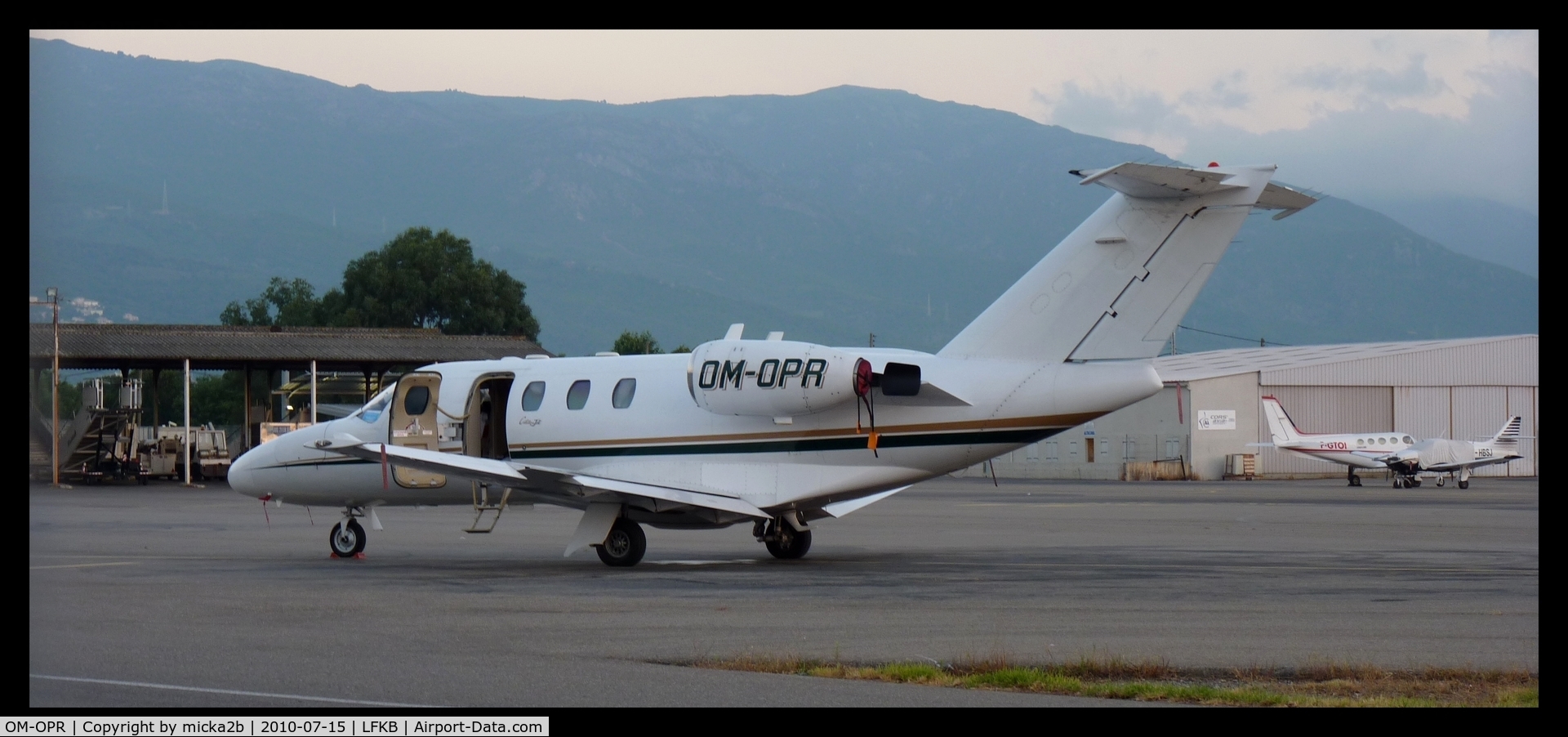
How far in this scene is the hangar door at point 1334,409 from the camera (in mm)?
70875

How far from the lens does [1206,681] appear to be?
1009 centimetres

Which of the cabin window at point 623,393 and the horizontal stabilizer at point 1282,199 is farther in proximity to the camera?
the cabin window at point 623,393

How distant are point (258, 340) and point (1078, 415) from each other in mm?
49543

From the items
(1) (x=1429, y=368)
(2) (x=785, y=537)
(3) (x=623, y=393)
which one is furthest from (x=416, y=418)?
(1) (x=1429, y=368)

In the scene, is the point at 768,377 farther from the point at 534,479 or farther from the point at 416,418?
the point at 416,418

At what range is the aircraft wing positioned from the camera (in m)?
18.3

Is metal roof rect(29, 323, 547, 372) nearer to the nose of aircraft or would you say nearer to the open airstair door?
the nose of aircraft

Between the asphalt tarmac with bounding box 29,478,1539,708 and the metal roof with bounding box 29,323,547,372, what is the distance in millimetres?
30256

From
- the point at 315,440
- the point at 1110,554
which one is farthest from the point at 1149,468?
the point at 315,440

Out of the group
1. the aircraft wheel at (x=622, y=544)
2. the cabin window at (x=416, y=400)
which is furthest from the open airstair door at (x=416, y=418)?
the aircraft wheel at (x=622, y=544)

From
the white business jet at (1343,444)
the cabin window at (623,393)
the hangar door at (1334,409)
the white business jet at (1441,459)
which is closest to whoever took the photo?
the cabin window at (623,393)

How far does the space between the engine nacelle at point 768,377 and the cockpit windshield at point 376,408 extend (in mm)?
5671

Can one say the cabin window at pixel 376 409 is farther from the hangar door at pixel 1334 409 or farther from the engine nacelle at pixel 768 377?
the hangar door at pixel 1334 409
